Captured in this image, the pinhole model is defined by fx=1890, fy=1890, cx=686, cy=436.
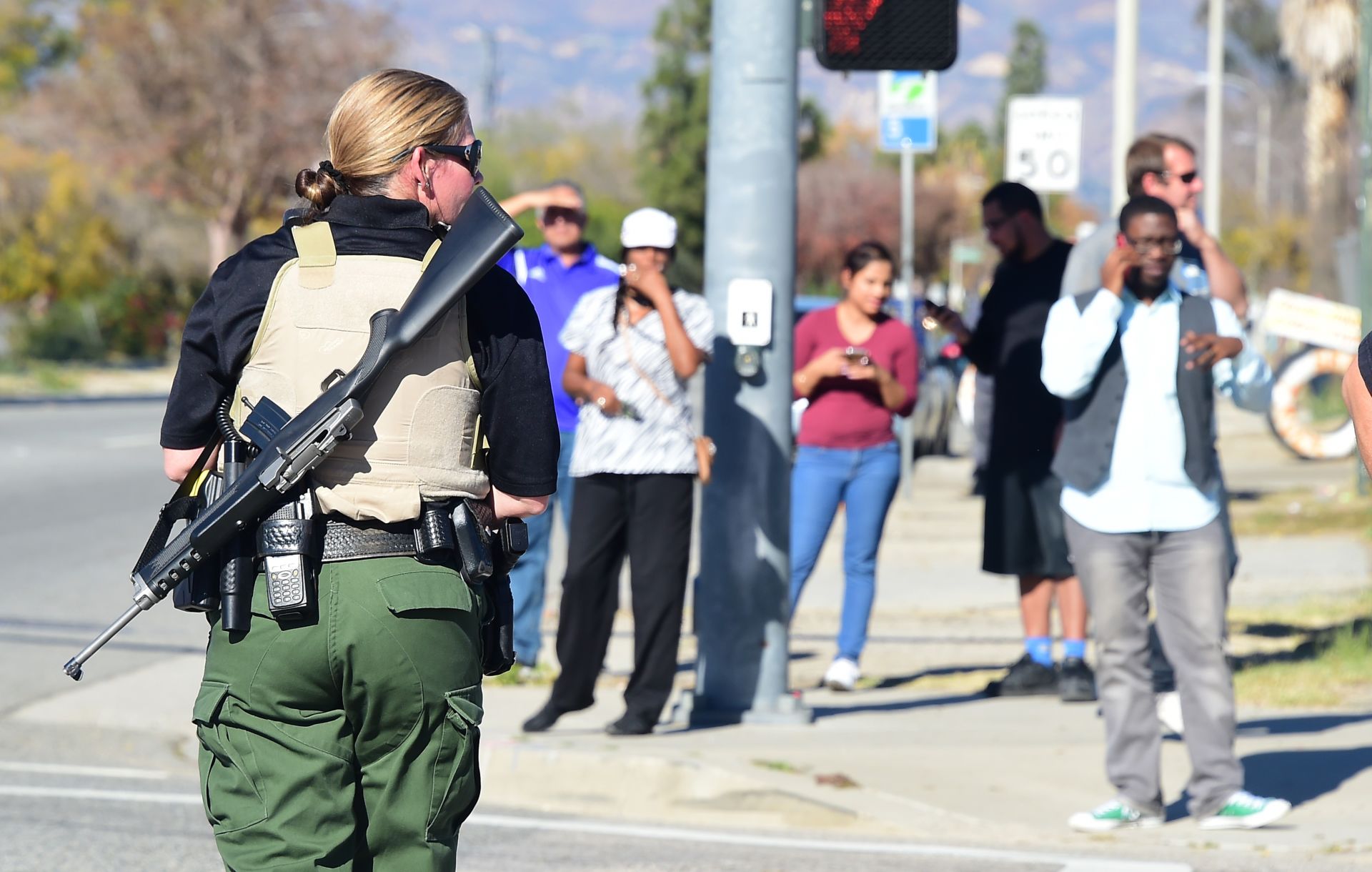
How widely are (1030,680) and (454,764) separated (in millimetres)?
4970

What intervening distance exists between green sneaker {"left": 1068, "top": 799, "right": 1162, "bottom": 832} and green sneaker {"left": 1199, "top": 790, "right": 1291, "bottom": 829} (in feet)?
0.58

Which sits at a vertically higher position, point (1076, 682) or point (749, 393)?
point (749, 393)

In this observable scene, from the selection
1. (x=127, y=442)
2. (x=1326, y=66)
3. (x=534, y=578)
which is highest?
(x=1326, y=66)

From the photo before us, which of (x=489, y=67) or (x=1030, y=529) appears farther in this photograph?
(x=489, y=67)

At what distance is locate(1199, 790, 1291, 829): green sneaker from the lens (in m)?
5.76

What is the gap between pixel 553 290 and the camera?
809 cm

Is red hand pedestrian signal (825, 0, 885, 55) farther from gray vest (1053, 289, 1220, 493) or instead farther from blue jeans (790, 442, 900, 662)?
blue jeans (790, 442, 900, 662)

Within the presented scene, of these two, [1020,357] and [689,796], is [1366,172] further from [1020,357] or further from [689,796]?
[689,796]

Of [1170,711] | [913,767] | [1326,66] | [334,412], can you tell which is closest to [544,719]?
[913,767]

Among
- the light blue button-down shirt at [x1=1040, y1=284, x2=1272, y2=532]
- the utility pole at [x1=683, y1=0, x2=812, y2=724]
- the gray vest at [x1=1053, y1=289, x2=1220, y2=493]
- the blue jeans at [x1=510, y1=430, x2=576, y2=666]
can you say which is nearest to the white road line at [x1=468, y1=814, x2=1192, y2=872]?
the light blue button-down shirt at [x1=1040, y1=284, x2=1272, y2=532]

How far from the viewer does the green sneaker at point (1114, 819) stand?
5.80m

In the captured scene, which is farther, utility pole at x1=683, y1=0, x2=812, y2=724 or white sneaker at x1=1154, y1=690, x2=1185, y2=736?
utility pole at x1=683, y1=0, x2=812, y2=724

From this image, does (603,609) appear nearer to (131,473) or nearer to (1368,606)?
(1368,606)

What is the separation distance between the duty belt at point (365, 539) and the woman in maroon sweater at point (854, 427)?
16.4ft
